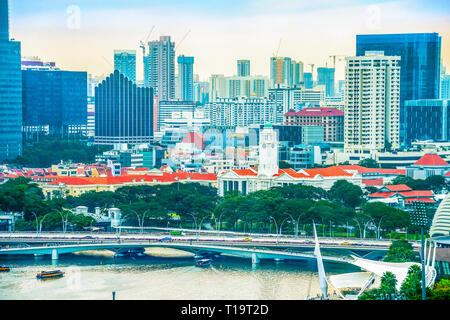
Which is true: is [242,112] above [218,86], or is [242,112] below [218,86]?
below

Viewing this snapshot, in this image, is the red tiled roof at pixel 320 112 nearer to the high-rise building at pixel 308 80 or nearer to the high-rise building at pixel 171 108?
the high-rise building at pixel 171 108

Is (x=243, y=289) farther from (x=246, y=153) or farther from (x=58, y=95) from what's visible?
(x=58, y=95)

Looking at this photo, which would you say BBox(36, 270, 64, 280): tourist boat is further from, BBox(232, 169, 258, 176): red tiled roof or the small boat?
BBox(232, 169, 258, 176): red tiled roof

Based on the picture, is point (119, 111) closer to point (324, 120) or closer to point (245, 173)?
point (324, 120)

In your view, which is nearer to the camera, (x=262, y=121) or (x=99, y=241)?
(x=99, y=241)

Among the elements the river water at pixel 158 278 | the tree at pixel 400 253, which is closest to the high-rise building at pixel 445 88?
the river water at pixel 158 278

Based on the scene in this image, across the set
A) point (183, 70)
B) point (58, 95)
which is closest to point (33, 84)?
point (58, 95)

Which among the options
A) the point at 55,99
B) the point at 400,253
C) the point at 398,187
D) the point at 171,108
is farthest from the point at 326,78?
the point at 400,253

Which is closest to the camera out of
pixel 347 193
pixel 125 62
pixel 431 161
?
pixel 347 193
